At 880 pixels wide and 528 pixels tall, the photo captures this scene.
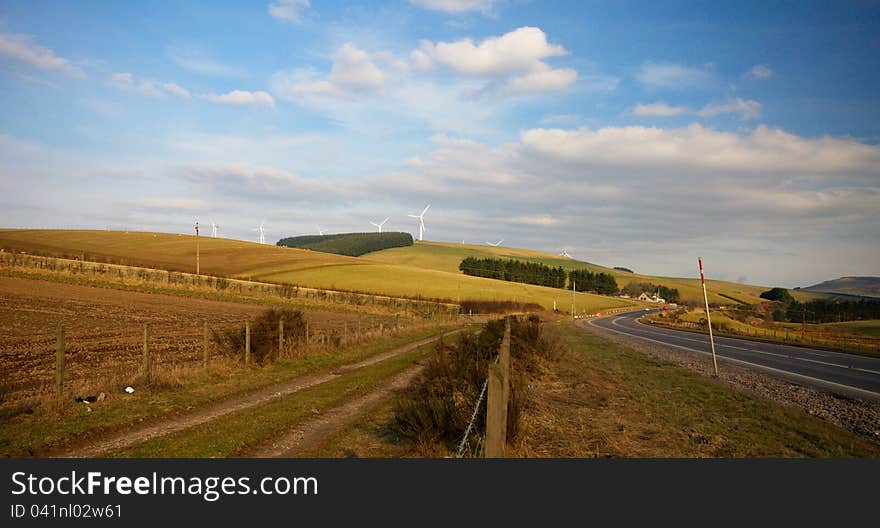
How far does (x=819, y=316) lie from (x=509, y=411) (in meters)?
120

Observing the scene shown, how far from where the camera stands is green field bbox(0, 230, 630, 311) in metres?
90.4

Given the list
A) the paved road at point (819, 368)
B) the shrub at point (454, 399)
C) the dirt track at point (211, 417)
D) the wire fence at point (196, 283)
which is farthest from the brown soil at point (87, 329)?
the paved road at point (819, 368)

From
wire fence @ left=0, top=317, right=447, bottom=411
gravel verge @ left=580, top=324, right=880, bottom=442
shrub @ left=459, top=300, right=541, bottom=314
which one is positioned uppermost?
wire fence @ left=0, top=317, right=447, bottom=411

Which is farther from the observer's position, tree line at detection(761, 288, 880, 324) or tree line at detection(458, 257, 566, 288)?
tree line at detection(458, 257, 566, 288)

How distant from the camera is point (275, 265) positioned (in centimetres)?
10512

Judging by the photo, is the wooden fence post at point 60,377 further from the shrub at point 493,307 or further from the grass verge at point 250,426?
the shrub at point 493,307

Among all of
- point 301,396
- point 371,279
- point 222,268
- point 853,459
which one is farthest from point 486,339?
point 222,268

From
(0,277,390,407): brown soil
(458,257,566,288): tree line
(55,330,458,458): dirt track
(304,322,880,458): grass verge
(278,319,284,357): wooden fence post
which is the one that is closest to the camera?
(304,322,880,458): grass verge

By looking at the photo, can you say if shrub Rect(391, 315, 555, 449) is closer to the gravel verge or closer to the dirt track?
the dirt track

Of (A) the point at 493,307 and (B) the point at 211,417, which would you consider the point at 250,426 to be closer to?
(B) the point at 211,417

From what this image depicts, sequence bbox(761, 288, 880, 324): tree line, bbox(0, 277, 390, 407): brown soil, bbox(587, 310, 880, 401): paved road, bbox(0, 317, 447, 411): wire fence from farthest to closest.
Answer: bbox(761, 288, 880, 324): tree line < bbox(587, 310, 880, 401): paved road < bbox(0, 277, 390, 407): brown soil < bbox(0, 317, 447, 411): wire fence

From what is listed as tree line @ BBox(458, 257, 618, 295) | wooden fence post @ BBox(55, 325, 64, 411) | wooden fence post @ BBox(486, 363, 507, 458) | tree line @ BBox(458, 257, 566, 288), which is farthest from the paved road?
tree line @ BBox(458, 257, 566, 288)

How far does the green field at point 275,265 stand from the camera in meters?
90.4

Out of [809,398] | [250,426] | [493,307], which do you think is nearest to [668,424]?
[809,398]
